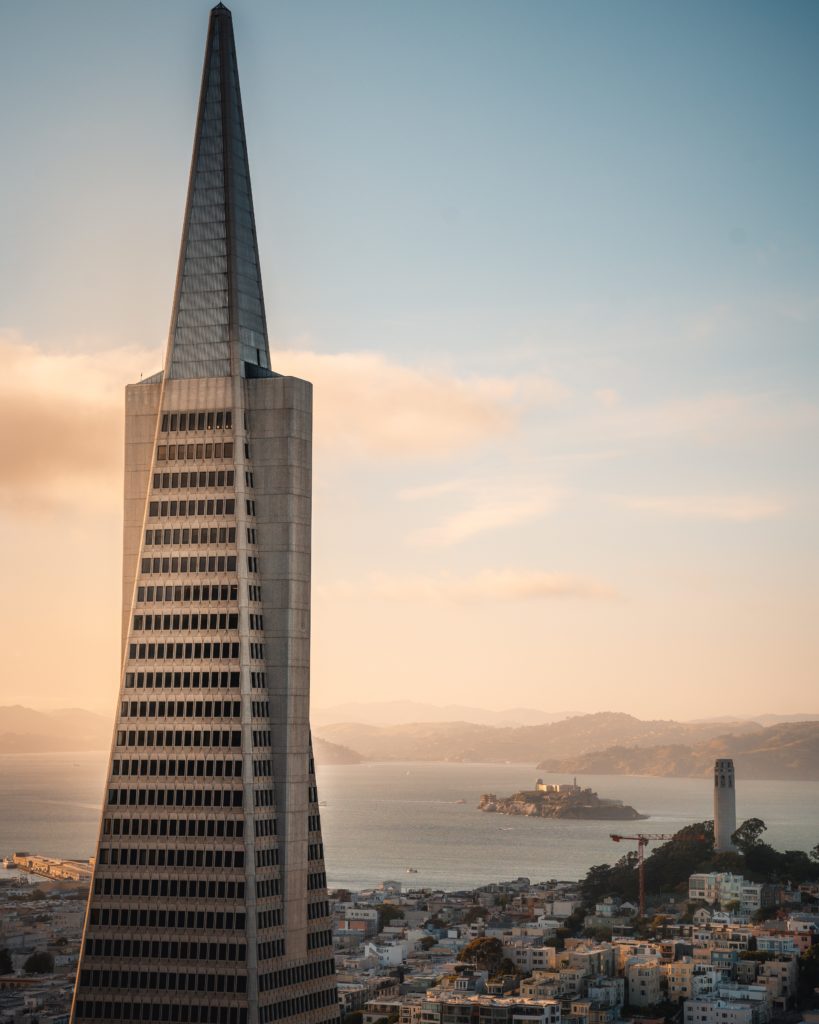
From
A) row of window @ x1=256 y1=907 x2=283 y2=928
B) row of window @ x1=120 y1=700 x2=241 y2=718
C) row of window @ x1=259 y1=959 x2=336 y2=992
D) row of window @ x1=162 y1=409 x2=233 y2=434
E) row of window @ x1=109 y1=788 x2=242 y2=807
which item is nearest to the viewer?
row of window @ x1=259 y1=959 x2=336 y2=992

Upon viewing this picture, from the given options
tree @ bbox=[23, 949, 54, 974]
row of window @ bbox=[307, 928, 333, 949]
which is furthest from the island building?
tree @ bbox=[23, 949, 54, 974]

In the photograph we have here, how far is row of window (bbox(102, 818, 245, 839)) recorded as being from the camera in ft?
336

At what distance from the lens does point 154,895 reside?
339ft

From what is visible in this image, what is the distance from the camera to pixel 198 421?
109m

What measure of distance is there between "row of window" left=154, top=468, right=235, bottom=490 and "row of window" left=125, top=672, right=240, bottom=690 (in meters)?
12.5

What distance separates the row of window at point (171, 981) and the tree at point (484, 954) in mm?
68563

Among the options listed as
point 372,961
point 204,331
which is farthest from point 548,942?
point 204,331

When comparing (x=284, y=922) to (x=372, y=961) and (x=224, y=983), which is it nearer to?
(x=224, y=983)

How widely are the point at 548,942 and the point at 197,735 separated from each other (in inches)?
3542

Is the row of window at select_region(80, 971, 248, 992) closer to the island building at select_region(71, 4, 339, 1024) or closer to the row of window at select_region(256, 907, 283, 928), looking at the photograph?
the island building at select_region(71, 4, 339, 1024)

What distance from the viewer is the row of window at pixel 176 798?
103 metres

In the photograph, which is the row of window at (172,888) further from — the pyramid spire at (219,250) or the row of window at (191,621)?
the pyramid spire at (219,250)

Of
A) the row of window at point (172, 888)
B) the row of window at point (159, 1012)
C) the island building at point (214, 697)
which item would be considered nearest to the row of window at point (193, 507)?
the island building at point (214, 697)

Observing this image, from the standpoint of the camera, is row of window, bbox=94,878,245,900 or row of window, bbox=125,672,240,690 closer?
row of window, bbox=94,878,245,900
